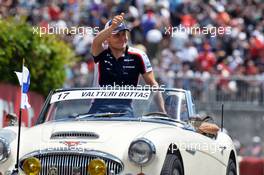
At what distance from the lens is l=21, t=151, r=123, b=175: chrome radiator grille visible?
8.46 metres

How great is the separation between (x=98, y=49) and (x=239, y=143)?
10.4m

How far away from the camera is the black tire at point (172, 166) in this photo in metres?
8.62

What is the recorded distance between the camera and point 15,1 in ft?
77.9

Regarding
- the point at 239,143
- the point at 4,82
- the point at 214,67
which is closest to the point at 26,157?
the point at 4,82

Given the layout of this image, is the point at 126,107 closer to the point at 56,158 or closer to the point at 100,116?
the point at 100,116

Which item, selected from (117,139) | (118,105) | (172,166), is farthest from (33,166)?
(118,105)

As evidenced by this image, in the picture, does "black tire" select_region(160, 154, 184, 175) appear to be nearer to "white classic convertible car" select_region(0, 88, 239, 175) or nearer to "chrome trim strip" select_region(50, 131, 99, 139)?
"white classic convertible car" select_region(0, 88, 239, 175)

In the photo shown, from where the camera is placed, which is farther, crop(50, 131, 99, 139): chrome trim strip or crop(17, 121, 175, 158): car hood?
crop(50, 131, 99, 139): chrome trim strip

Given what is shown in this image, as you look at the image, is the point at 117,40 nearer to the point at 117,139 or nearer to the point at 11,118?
the point at 11,118

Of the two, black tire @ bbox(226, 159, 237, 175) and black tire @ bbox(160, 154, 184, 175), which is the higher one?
black tire @ bbox(160, 154, 184, 175)

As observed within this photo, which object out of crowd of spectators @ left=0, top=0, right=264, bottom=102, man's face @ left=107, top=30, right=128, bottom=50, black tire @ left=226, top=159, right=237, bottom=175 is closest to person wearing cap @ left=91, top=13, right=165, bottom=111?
man's face @ left=107, top=30, right=128, bottom=50

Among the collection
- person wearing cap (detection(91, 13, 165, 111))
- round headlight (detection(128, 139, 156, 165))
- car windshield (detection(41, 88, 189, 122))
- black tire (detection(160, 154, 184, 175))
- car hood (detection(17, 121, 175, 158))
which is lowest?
black tire (detection(160, 154, 184, 175))

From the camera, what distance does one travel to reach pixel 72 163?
8516 mm

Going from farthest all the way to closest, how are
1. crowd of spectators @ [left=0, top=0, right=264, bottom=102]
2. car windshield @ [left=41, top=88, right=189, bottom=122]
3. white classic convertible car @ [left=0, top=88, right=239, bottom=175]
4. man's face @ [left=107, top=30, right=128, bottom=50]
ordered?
1. crowd of spectators @ [left=0, top=0, right=264, bottom=102]
2. man's face @ [left=107, top=30, right=128, bottom=50]
3. car windshield @ [left=41, top=88, right=189, bottom=122]
4. white classic convertible car @ [left=0, top=88, right=239, bottom=175]
